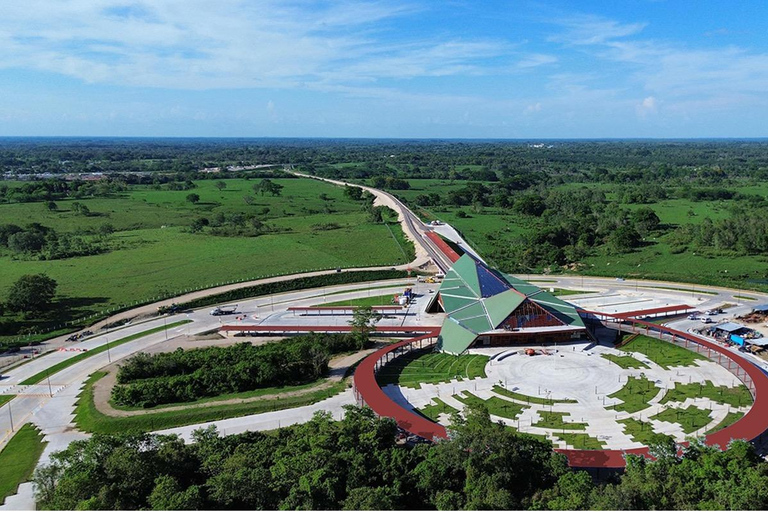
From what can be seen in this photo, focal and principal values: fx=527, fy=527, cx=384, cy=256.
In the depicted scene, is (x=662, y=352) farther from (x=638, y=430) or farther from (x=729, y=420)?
(x=638, y=430)

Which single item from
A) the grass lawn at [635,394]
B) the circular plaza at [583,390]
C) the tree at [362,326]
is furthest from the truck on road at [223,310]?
the grass lawn at [635,394]

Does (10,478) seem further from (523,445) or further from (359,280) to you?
(359,280)

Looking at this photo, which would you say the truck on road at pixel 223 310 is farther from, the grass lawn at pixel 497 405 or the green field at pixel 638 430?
the green field at pixel 638 430

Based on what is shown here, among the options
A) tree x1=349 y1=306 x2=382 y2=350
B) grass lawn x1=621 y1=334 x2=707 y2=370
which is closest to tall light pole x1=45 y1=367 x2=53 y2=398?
tree x1=349 y1=306 x2=382 y2=350

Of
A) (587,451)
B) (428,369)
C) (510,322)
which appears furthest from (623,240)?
(587,451)

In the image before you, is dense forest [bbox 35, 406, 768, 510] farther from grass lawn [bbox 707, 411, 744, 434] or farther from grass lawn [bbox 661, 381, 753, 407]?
grass lawn [bbox 661, 381, 753, 407]

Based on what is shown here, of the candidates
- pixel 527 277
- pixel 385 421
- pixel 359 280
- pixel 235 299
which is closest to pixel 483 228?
pixel 527 277

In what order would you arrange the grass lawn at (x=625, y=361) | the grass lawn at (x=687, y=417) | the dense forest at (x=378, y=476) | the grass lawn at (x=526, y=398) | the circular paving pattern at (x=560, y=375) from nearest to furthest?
the dense forest at (x=378, y=476)
the grass lawn at (x=687, y=417)
the grass lawn at (x=526, y=398)
the circular paving pattern at (x=560, y=375)
the grass lawn at (x=625, y=361)
